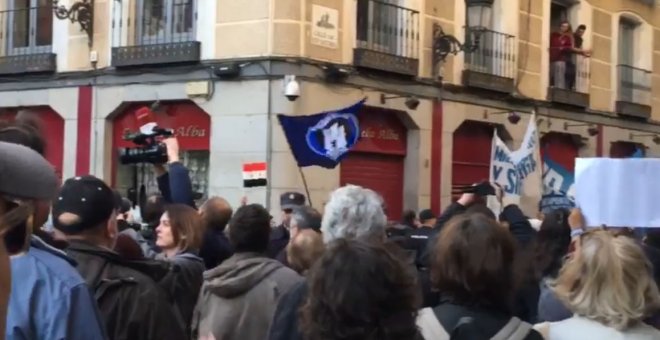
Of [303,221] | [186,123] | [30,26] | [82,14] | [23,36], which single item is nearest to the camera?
[303,221]

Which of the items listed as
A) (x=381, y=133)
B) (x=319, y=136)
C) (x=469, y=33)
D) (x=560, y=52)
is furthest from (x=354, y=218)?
(x=560, y=52)

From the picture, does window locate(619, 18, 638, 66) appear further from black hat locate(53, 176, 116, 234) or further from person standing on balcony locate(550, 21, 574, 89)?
black hat locate(53, 176, 116, 234)

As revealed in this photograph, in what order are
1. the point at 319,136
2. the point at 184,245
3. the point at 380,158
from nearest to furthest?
the point at 184,245, the point at 319,136, the point at 380,158

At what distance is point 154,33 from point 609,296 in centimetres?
1304

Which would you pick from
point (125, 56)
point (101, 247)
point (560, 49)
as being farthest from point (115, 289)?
point (560, 49)

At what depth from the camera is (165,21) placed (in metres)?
16.1

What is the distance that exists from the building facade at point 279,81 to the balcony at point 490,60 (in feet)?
0.10

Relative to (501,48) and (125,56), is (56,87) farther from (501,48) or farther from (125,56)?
(501,48)

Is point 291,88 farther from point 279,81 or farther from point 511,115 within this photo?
point 511,115

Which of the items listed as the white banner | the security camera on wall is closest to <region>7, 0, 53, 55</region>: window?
the security camera on wall

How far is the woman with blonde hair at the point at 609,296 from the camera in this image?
3867mm

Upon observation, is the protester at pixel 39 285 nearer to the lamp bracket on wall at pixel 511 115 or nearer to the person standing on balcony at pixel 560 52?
the lamp bracket on wall at pixel 511 115

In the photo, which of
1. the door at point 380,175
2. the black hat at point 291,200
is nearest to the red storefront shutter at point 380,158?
the door at point 380,175

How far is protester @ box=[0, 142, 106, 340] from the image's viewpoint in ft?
9.09
